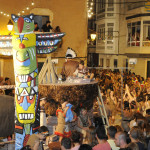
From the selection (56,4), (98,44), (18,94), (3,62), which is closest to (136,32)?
(98,44)

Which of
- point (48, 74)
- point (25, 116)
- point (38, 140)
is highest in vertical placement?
point (48, 74)

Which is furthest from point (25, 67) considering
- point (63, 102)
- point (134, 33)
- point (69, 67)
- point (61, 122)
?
point (134, 33)

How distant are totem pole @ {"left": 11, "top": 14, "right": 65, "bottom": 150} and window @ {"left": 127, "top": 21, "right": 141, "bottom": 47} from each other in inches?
686

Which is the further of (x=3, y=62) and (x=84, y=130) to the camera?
(x=3, y=62)

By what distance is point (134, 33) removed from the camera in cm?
2356

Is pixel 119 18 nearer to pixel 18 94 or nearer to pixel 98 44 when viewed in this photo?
pixel 98 44

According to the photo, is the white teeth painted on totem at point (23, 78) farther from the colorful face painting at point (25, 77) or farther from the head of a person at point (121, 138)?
the head of a person at point (121, 138)

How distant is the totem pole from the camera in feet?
20.9

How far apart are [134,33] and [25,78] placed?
1845 centimetres

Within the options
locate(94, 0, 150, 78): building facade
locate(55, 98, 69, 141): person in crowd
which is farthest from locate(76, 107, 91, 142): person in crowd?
locate(94, 0, 150, 78): building facade

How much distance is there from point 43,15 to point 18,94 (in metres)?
A: 9.02

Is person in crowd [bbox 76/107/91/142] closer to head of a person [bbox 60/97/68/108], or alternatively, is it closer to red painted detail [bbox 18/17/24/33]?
head of a person [bbox 60/97/68/108]

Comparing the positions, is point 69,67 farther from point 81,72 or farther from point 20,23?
point 20,23

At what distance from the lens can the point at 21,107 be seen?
6.45 m
